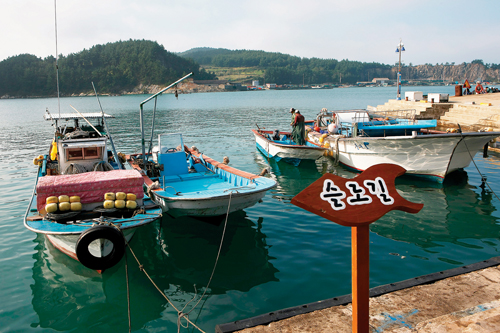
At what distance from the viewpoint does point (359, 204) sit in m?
4.12

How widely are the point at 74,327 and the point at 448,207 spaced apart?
11844 mm

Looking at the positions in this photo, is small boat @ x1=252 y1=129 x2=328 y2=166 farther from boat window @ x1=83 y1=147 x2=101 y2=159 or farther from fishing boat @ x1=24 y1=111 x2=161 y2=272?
fishing boat @ x1=24 y1=111 x2=161 y2=272

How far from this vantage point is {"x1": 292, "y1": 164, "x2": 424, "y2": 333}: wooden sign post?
3979mm

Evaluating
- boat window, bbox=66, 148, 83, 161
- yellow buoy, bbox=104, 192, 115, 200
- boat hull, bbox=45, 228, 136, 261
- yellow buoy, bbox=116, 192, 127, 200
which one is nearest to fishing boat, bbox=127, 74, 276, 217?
yellow buoy, bbox=116, 192, 127, 200

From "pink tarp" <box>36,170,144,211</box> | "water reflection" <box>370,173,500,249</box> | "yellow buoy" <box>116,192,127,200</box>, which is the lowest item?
"water reflection" <box>370,173,500,249</box>

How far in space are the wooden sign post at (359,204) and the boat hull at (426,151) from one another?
36.8 feet

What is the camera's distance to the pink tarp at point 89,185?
8.50 metres

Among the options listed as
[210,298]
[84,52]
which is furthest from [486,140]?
[84,52]

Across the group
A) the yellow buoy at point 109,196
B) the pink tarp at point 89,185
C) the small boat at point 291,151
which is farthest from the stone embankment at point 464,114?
the yellow buoy at point 109,196

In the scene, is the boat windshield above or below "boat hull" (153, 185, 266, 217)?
above

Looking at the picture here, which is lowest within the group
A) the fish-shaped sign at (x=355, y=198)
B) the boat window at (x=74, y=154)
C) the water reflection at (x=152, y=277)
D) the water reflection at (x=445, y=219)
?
the water reflection at (x=152, y=277)

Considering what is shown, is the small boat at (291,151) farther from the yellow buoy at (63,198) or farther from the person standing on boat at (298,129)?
the yellow buoy at (63,198)

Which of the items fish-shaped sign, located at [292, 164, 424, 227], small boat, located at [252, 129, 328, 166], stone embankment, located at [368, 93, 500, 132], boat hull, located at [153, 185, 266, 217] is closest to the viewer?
fish-shaped sign, located at [292, 164, 424, 227]

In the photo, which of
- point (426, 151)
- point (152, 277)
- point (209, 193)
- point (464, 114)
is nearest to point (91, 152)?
point (209, 193)
